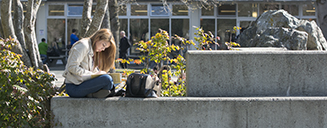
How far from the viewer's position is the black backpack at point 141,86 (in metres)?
4.18

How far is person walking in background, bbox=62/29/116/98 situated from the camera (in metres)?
4.11

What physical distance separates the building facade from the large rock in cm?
1227

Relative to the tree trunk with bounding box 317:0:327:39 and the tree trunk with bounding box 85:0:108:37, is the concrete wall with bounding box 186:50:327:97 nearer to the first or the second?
the tree trunk with bounding box 85:0:108:37

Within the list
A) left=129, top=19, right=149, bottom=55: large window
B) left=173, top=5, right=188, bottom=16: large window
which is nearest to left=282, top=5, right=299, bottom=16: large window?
left=173, top=5, right=188, bottom=16: large window

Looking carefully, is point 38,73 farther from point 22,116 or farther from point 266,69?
point 266,69

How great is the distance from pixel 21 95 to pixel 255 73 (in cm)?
280

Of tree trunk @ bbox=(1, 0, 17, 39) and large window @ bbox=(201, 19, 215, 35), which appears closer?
tree trunk @ bbox=(1, 0, 17, 39)

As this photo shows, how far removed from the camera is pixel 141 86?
420cm

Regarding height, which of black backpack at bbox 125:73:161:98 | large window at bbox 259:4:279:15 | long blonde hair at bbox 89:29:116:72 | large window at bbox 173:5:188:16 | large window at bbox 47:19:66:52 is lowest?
black backpack at bbox 125:73:161:98

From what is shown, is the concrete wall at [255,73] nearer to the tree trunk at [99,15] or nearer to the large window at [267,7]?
the tree trunk at [99,15]

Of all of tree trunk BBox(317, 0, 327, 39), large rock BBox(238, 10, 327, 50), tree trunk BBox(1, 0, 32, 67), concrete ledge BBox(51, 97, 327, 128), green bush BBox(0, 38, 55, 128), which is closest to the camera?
green bush BBox(0, 38, 55, 128)

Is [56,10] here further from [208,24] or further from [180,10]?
[208,24]

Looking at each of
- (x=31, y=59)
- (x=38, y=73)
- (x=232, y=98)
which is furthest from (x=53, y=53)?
(x=232, y=98)

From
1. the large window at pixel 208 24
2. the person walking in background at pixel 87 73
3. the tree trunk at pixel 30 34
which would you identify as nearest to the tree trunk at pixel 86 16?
the tree trunk at pixel 30 34
